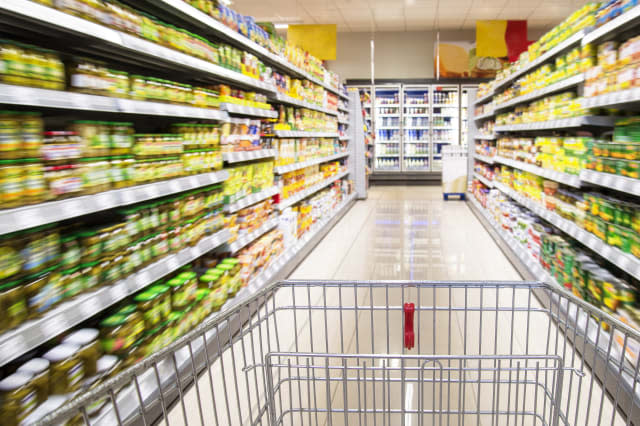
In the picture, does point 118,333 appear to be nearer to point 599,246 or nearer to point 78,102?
point 78,102

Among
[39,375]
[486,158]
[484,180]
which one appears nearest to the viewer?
[39,375]

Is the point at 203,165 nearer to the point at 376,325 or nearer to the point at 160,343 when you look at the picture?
the point at 160,343

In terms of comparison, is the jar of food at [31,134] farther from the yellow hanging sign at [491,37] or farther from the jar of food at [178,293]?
the yellow hanging sign at [491,37]

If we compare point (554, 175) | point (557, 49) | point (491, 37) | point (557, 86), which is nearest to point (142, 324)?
point (554, 175)

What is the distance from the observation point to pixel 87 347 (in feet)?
5.55

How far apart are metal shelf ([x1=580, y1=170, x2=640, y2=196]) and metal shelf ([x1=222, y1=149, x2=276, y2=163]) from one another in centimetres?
226

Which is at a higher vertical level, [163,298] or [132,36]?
[132,36]

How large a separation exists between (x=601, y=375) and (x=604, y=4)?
2260 mm

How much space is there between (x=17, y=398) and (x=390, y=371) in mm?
1535

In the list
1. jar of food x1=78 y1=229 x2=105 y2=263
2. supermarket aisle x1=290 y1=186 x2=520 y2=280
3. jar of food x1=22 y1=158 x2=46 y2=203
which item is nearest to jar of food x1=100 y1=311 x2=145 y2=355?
jar of food x1=78 y1=229 x2=105 y2=263

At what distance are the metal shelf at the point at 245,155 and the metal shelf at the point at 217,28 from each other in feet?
2.57

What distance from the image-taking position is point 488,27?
28.0 ft

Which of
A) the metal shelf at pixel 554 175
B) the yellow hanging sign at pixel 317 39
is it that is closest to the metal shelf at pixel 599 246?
the metal shelf at pixel 554 175

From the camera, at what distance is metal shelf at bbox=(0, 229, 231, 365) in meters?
1.35
